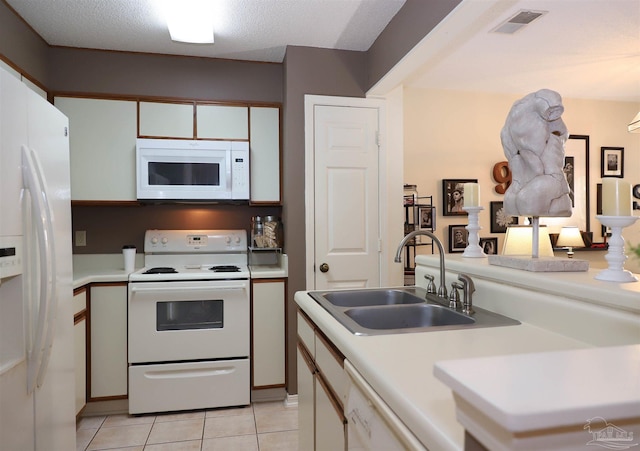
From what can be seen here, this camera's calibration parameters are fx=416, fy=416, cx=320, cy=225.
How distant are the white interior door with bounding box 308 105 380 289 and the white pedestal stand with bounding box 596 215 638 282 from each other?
6.10 feet

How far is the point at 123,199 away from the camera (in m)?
2.97

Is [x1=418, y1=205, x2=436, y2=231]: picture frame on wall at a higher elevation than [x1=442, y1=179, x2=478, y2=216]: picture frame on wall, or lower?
lower

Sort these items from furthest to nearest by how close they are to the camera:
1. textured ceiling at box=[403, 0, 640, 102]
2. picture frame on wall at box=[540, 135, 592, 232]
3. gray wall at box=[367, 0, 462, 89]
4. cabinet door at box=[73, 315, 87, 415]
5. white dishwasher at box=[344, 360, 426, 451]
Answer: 1. picture frame on wall at box=[540, 135, 592, 232]
2. cabinet door at box=[73, 315, 87, 415]
3. textured ceiling at box=[403, 0, 640, 102]
4. gray wall at box=[367, 0, 462, 89]
5. white dishwasher at box=[344, 360, 426, 451]

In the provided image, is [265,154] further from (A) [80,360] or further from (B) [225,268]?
(A) [80,360]

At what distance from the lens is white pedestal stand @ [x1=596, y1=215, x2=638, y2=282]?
3.87 feet

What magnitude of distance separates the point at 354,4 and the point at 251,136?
1197mm

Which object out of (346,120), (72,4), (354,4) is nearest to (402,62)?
(354,4)

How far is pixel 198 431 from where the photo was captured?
2.53 m

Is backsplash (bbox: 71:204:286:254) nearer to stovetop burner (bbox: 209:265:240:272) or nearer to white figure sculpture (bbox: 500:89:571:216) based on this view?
stovetop burner (bbox: 209:265:240:272)

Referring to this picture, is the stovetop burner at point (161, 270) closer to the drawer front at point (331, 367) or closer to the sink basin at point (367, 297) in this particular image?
the sink basin at point (367, 297)

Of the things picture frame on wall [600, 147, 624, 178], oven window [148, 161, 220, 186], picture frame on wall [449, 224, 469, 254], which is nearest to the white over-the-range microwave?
oven window [148, 161, 220, 186]

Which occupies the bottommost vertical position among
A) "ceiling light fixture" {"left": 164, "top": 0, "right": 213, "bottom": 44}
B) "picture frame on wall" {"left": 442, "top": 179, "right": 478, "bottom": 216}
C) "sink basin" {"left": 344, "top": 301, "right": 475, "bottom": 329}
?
"sink basin" {"left": 344, "top": 301, "right": 475, "bottom": 329}

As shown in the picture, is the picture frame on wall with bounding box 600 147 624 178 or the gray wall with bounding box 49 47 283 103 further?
the picture frame on wall with bounding box 600 147 624 178

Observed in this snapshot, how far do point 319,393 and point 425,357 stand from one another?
69 cm
